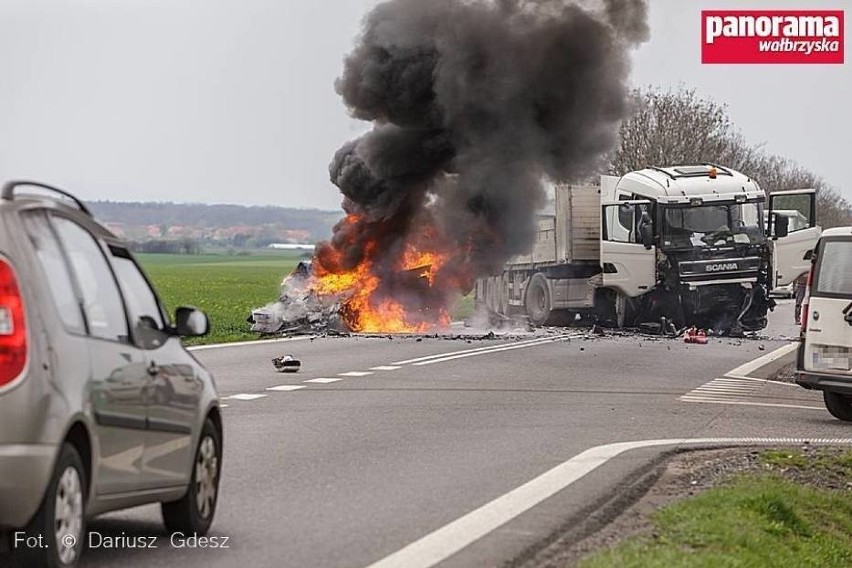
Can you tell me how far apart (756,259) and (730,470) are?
24.4 metres

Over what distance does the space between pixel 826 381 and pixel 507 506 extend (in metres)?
8.05

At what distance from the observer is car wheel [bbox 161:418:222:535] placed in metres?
8.38

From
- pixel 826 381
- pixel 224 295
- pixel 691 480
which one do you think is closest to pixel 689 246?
pixel 826 381

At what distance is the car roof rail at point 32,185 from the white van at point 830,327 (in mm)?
10668

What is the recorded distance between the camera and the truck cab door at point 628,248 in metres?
36.0

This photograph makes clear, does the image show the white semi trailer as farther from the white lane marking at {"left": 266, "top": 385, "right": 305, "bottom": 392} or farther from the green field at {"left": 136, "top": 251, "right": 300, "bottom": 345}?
the white lane marking at {"left": 266, "top": 385, "right": 305, "bottom": 392}

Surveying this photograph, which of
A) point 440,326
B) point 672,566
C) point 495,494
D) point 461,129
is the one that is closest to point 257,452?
point 495,494

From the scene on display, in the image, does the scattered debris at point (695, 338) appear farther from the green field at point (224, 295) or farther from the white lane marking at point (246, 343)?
the white lane marking at point (246, 343)

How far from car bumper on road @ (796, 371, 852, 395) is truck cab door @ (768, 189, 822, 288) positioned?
62.5 feet

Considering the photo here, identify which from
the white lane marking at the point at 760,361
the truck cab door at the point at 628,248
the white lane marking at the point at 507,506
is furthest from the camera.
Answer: the truck cab door at the point at 628,248

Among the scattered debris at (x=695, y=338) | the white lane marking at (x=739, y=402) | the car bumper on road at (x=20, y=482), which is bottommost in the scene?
the scattered debris at (x=695, y=338)

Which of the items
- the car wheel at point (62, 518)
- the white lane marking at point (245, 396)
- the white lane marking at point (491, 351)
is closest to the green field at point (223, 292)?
the white lane marking at point (245, 396)

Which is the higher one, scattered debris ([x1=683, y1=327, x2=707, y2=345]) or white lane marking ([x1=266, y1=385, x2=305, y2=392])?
white lane marking ([x1=266, y1=385, x2=305, y2=392])

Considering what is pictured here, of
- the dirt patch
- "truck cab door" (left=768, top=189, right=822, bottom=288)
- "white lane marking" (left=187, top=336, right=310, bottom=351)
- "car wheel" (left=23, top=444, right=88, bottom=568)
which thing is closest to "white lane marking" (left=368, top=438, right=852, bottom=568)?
the dirt patch
